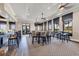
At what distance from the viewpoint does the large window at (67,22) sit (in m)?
9.76

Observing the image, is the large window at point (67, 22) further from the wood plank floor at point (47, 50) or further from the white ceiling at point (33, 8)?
the wood plank floor at point (47, 50)

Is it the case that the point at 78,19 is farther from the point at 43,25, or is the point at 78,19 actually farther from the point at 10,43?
the point at 43,25

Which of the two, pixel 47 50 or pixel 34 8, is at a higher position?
pixel 34 8

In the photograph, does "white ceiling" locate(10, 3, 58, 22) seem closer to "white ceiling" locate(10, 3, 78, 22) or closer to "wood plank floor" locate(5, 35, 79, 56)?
"white ceiling" locate(10, 3, 78, 22)

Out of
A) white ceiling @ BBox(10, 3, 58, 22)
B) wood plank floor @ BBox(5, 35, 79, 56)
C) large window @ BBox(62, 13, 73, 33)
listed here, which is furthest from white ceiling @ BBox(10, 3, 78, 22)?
wood plank floor @ BBox(5, 35, 79, 56)

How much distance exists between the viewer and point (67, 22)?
1054cm

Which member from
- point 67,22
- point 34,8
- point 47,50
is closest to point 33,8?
point 34,8

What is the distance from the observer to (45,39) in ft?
29.7

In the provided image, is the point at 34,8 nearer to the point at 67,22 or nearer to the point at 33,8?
the point at 33,8

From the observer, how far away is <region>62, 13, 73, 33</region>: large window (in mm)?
9763

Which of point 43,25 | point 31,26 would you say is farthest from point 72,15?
point 31,26

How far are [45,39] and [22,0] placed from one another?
18.2ft

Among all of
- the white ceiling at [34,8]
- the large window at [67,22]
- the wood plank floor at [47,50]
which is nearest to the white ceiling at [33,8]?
the white ceiling at [34,8]

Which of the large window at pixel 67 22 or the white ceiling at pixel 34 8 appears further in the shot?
the large window at pixel 67 22
